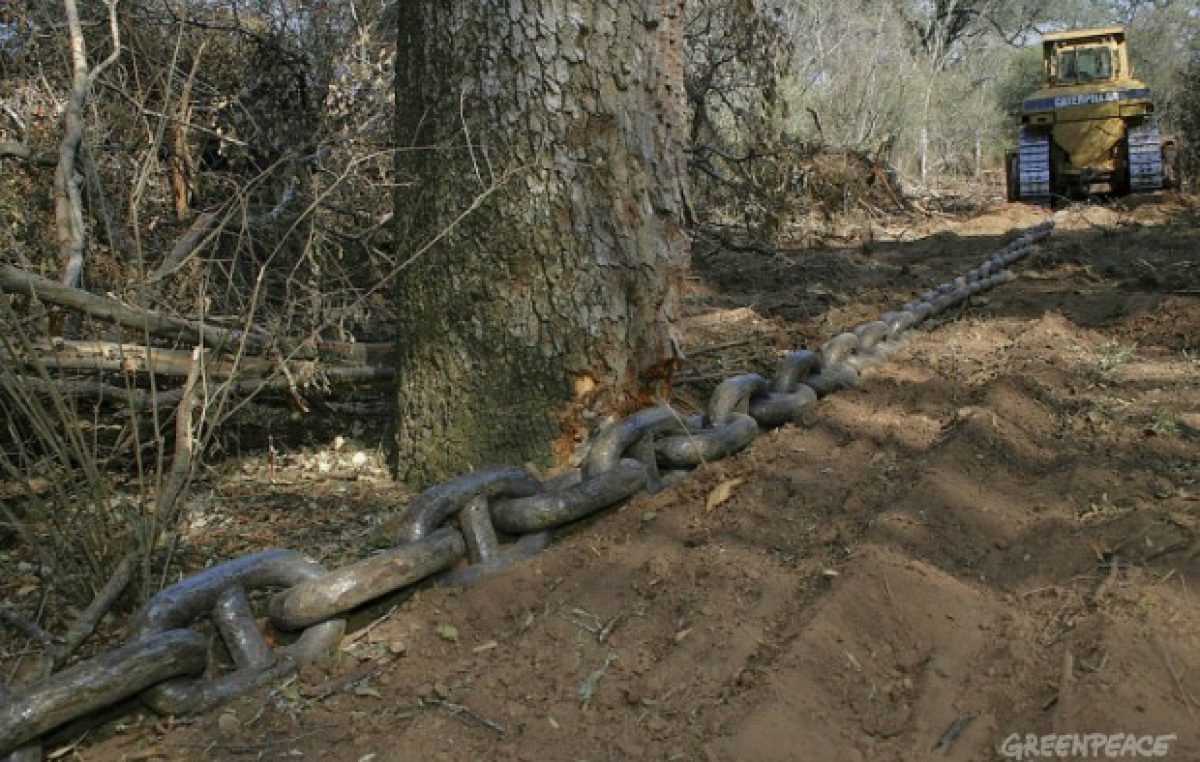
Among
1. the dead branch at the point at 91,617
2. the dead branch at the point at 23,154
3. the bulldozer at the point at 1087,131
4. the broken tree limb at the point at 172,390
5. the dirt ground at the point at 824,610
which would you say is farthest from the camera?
the bulldozer at the point at 1087,131

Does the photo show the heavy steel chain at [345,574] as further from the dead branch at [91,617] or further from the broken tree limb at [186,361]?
the broken tree limb at [186,361]

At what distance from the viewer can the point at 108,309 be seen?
312 cm

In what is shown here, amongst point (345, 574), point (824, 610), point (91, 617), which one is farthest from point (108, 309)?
point (824, 610)

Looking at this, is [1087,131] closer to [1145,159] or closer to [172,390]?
[1145,159]

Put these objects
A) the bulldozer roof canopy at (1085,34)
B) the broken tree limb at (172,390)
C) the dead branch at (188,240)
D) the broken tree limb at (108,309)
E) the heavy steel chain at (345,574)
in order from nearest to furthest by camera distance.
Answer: the heavy steel chain at (345,574) → the broken tree limb at (108,309) → the broken tree limb at (172,390) → the dead branch at (188,240) → the bulldozer roof canopy at (1085,34)

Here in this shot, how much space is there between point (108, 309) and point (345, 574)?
1.40m

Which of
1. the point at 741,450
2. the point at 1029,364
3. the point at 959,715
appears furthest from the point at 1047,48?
the point at 959,715

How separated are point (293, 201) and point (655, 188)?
2.35m

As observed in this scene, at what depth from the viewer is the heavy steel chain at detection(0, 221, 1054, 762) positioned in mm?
1957

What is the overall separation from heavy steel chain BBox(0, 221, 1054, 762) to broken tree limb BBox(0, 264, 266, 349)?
78cm

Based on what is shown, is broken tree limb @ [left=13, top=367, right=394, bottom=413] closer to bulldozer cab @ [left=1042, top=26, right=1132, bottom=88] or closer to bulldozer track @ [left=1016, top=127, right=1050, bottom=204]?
bulldozer track @ [left=1016, top=127, right=1050, bottom=204]

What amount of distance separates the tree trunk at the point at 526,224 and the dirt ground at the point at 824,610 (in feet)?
1.63

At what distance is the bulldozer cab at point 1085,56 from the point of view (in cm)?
1566

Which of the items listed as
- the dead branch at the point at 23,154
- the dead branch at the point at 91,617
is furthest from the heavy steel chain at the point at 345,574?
the dead branch at the point at 23,154
